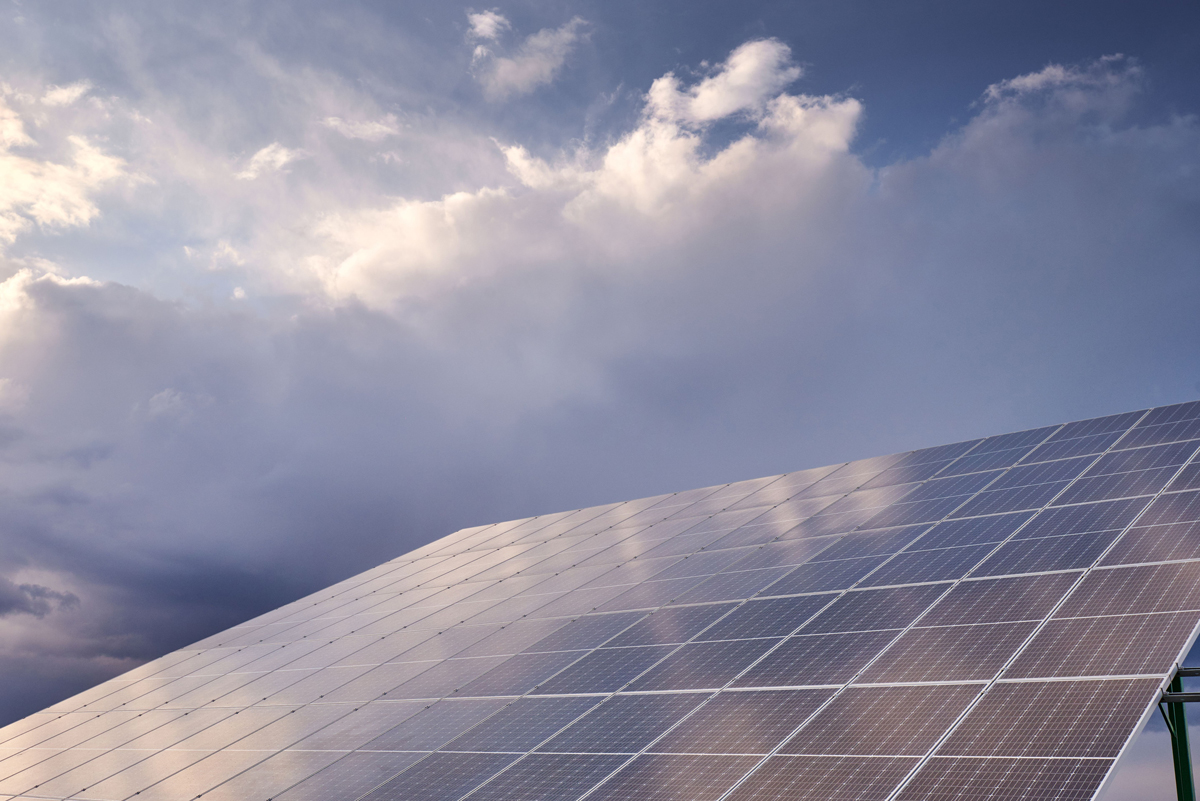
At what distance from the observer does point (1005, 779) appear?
31.5ft

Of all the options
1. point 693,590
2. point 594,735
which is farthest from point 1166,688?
point 693,590

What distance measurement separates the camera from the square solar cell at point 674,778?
1134cm

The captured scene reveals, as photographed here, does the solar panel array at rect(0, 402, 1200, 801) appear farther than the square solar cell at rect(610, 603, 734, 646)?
No

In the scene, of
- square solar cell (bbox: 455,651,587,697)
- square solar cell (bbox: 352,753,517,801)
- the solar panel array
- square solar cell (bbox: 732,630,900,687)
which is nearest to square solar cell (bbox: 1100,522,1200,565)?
the solar panel array

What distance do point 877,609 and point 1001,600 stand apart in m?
1.97

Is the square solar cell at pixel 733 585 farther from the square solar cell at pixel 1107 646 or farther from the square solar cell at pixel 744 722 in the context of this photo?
the square solar cell at pixel 1107 646

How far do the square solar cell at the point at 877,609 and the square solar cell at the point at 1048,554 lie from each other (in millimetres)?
1222

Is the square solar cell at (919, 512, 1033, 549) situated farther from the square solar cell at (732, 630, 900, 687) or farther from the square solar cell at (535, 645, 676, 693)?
the square solar cell at (535, 645, 676, 693)

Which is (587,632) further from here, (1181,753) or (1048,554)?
(1181,753)

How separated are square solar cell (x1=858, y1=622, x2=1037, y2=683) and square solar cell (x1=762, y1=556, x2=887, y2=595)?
11.1 feet

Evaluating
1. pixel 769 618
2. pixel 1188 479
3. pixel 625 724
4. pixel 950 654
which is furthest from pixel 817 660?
pixel 1188 479

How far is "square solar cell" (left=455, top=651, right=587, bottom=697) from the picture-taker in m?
16.8

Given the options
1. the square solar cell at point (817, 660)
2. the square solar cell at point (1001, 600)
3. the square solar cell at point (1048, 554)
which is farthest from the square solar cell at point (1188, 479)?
the square solar cell at point (817, 660)

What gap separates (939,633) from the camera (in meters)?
13.6
